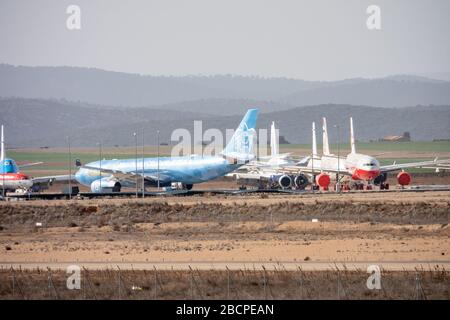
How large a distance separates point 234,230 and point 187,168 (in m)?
40.8

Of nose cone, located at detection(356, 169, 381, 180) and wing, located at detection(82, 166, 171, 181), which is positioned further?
wing, located at detection(82, 166, 171, 181)

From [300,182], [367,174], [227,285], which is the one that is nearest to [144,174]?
[300,182]

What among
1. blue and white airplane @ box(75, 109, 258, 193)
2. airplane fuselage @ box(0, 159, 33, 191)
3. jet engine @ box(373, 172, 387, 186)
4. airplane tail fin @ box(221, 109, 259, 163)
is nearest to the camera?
airplane tail fin @ box(221, 109, 259, 163)

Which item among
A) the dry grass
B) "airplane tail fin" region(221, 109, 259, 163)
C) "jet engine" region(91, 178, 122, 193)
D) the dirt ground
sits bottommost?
"jet engine" region(91, 178, 122, 193)

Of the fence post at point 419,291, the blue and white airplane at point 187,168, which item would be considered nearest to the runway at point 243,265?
the fence post at point 419,291

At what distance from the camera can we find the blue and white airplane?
106 meters

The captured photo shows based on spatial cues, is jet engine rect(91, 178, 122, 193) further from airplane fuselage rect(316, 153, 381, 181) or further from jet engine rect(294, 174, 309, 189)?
airplane fuselage rect(316, 153, 381, 181)

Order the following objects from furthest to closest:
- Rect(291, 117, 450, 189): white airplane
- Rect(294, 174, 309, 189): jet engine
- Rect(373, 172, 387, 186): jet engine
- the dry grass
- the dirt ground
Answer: Rect(294, 174, 309, 189): jet engine
Rect(373, 172, 387, 186): jet engine
Rect(291, 117, 450, 189): white airplane
the dirt ground
the dry grass

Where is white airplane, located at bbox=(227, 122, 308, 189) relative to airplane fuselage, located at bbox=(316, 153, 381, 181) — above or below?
below

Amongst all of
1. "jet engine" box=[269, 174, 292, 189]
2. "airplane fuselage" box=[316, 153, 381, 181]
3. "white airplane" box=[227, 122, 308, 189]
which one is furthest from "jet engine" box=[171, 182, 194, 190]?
"airplane fuselage" box=[316, 153, 381, 181]

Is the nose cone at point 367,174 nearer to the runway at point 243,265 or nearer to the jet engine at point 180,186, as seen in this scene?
the jet engine at point 180,186
